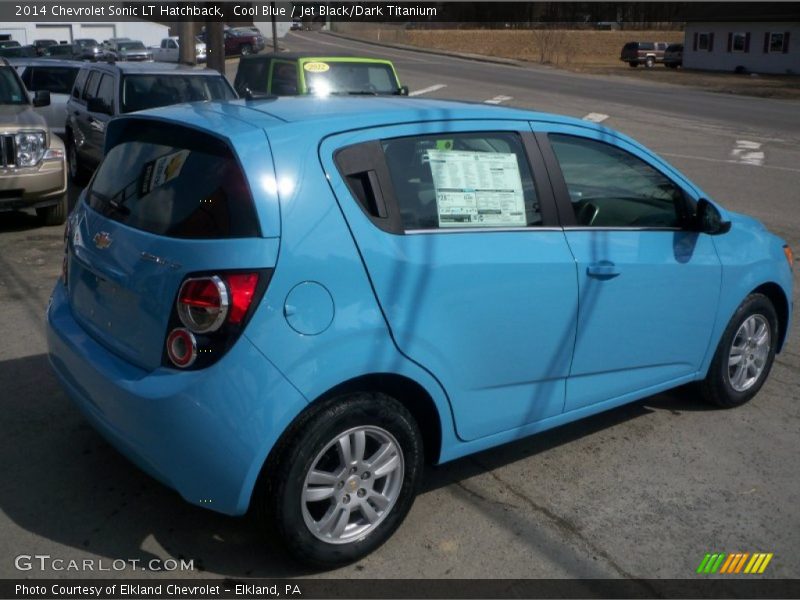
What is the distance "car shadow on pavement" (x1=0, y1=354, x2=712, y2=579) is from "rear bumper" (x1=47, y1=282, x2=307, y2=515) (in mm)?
427

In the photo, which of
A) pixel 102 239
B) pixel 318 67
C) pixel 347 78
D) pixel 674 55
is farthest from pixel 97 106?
pixel 674 55

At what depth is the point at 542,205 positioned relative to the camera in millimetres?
4035

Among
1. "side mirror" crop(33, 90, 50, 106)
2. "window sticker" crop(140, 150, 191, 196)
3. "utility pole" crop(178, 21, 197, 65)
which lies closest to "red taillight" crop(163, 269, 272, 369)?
"window sticker" crop(140, 150, 191, 196)

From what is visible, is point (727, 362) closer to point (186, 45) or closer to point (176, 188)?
point (176, 188)

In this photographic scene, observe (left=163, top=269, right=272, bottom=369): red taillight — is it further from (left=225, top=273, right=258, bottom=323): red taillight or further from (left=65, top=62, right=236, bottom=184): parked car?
(left=65, top=62, right=236, bottom=184): parked car

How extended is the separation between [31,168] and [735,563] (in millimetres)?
8222

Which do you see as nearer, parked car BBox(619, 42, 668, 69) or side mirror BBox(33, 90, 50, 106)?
side mirror BBox(33, 90, 50, 106)

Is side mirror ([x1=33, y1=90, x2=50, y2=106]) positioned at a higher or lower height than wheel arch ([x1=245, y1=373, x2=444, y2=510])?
higher

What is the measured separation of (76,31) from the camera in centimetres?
6250

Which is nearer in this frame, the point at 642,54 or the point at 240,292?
the point at 240,292

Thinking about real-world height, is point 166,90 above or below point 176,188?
above

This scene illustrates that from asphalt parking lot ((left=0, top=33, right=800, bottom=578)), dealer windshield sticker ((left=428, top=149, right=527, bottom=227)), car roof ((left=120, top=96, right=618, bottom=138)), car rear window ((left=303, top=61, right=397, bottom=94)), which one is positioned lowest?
asphalt parking lot ((left=0, top=33, right=800, bottom=578))

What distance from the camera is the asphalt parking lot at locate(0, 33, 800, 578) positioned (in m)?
3.60

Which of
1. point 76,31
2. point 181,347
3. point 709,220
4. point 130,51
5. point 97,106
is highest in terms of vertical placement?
point 76,31
